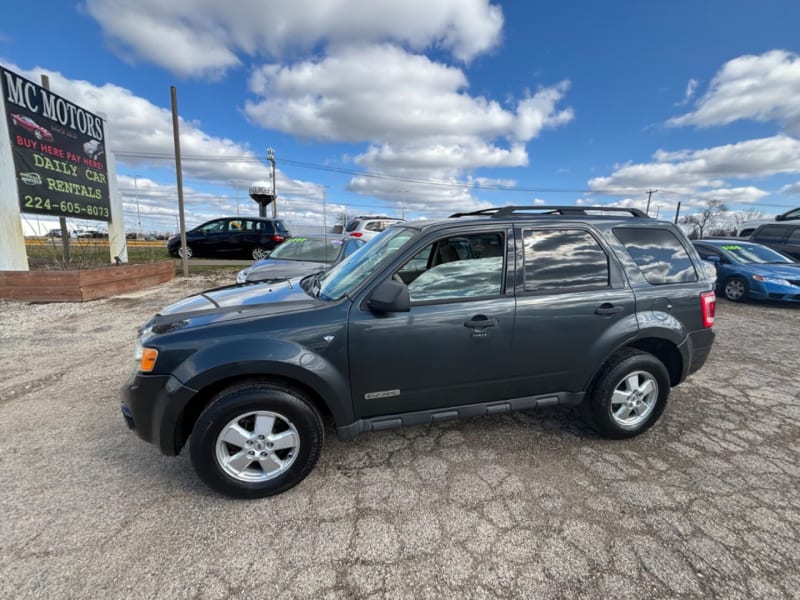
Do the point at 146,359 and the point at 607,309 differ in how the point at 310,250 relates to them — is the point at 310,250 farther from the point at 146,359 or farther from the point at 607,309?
the point at 607,309

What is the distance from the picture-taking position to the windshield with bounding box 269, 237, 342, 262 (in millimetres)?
7637

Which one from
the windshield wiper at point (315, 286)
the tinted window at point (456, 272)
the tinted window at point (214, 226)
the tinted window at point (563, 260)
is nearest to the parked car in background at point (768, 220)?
the tinted window at point (563, 260)

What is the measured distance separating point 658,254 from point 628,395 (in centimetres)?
117

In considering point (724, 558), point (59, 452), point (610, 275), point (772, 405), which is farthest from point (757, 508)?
point (59, 452)

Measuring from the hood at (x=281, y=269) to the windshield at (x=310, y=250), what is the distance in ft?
0.93

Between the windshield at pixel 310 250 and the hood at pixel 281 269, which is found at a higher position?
the windshield at pixel 310 250

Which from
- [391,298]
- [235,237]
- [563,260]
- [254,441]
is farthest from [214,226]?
[563,260]

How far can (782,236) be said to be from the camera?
445 inches

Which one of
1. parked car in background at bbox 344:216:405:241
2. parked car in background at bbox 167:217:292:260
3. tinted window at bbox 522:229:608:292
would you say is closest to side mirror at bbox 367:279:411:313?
tinted window at bbox 522:229:608:292

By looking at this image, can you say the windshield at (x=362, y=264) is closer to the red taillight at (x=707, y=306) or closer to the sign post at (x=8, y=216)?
the red taillight at (x=707, y=306)

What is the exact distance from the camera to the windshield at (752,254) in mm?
8470

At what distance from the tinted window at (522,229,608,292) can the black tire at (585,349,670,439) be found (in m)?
0.66

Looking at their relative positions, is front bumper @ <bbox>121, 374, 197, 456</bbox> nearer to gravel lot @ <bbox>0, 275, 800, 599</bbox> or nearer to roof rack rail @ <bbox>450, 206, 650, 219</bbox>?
gravel lot @ <bbox>0, 275, 800, 599</bbox>

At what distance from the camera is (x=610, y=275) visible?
9.31 feet
